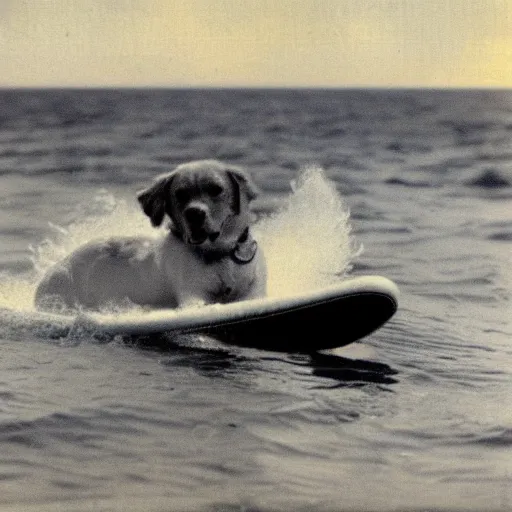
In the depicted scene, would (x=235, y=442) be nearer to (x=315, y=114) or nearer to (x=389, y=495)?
(x=389, y=495)

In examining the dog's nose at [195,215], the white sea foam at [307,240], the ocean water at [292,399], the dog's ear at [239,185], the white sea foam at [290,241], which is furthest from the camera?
the white sea foam at [307,240]

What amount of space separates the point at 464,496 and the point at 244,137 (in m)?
27.3

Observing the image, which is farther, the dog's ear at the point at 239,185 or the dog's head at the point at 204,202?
the dog's ear at the point at 239,185

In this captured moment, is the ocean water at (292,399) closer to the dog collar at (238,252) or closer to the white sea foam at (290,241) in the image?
the white sea foam at (290,241)

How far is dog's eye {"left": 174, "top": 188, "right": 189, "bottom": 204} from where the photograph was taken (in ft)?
19.7

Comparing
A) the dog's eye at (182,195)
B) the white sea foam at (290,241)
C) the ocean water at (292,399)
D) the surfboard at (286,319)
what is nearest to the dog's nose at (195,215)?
the dog's eye at (182,195)

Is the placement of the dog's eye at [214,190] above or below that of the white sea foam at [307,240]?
above

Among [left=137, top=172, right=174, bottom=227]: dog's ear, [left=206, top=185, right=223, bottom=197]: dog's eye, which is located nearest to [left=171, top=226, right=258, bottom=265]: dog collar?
[left=137, top=172, right=174, bottom=227]: dog's ear

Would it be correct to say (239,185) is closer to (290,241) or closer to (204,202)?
(204,202)

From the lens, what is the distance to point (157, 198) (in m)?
6.17

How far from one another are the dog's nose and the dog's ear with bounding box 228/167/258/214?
0.80ft

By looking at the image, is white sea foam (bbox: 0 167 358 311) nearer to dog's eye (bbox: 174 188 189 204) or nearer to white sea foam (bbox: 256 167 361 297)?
white sea foam (bbox: 256 167 361 297)

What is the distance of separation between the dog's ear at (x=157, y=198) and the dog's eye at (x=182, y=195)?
105 mm

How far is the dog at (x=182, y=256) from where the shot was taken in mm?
6004
